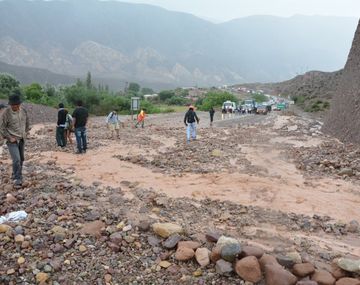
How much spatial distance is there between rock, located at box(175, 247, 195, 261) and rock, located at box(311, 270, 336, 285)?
1405mm

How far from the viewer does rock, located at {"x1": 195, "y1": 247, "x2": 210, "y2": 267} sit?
4.87m

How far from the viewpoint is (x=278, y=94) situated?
118 meters

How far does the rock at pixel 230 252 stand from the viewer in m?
4.82

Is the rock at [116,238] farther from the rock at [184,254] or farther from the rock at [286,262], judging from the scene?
the rock at [286,262]

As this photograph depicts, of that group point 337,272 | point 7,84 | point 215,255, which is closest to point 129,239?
point 215,255

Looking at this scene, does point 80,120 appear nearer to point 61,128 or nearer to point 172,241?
point 61,128

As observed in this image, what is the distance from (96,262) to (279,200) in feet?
14.4

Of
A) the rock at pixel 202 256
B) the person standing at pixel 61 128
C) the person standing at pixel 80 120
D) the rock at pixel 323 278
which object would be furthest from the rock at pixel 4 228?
the person standing at pixel 61 128

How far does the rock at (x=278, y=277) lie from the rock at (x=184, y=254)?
935 millimetres

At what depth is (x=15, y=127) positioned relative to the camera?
723cm

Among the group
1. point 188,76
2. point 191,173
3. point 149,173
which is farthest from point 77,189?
point 188,76

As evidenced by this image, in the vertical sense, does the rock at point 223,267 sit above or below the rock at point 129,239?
below

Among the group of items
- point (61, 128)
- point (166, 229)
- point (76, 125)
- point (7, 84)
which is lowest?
point (166, 229)

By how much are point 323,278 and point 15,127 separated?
550 cm
